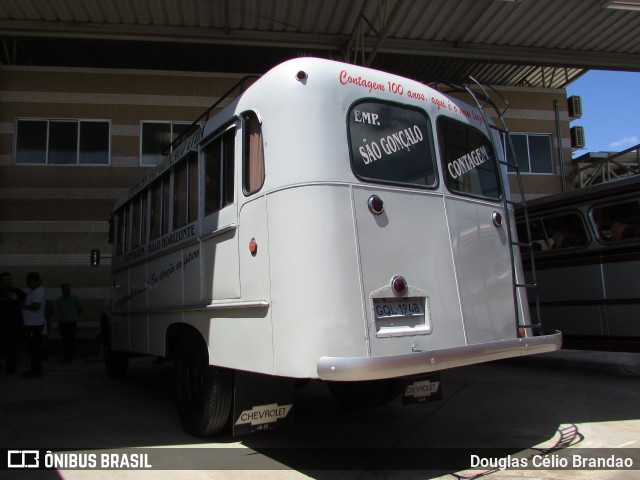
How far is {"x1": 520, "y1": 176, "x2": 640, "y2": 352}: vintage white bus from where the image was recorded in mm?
7258

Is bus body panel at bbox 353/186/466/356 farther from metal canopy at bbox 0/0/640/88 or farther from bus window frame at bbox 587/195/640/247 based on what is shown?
metal canopy at bbox 0/0/640/88

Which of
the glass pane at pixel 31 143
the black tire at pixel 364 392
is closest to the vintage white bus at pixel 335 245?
the black tire at pixel 364 392

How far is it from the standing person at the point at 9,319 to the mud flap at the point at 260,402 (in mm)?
6518

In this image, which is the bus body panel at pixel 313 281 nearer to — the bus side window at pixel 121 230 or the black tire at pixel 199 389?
Result: the black tire at pixel 199 389

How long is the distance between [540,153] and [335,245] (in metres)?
15.3

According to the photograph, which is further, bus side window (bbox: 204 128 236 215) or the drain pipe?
the drain pipe

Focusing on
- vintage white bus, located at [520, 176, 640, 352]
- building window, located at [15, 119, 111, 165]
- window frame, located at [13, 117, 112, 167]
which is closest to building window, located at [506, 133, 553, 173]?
vintage white bus, located at [520, 176, 640, 352]

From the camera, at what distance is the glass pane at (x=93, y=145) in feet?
45.9

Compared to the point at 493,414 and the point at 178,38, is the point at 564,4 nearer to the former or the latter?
the point at 178,38

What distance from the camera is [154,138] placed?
46.7 feet

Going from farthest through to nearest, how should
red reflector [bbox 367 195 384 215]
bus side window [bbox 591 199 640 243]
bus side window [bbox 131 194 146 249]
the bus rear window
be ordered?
1. bus side window [bbox 591 199 640 243]
2. bus side window [bbox 131 194 146 249]
3. the bus rear window
4. red reflector [bbox 367 195 384 215]

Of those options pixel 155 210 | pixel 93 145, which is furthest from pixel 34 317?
pixel 93 145

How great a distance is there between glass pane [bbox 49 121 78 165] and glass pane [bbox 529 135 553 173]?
13.7 m

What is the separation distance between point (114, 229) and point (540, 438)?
674 cm
